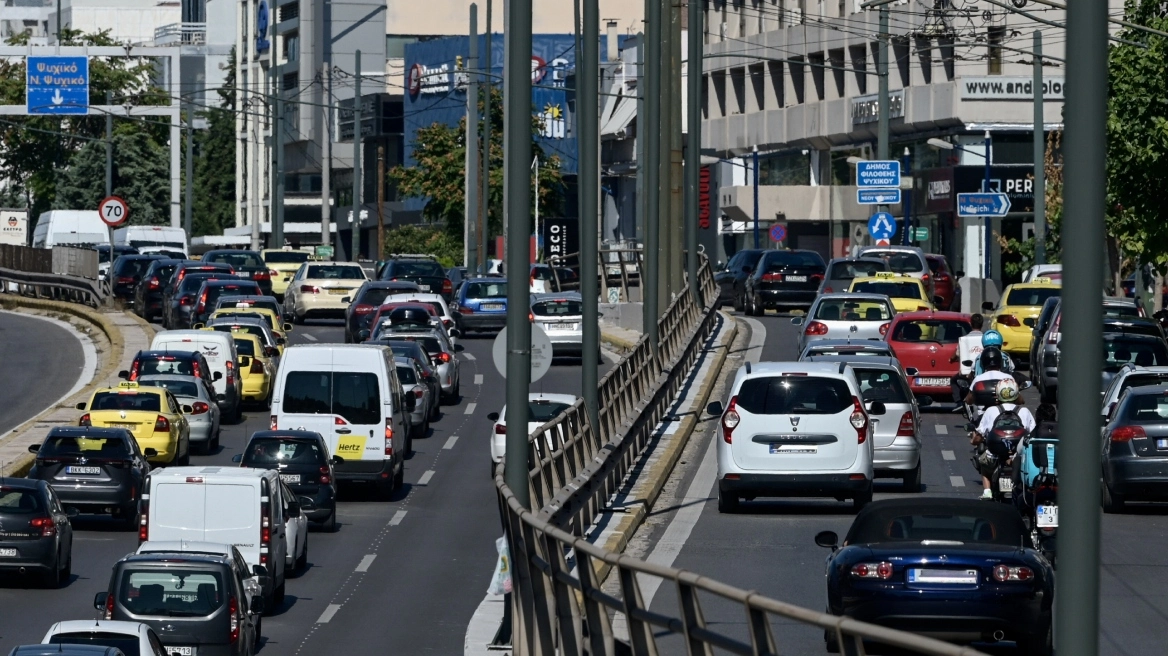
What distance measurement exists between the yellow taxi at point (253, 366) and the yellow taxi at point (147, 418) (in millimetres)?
7209

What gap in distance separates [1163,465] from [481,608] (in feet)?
30.6

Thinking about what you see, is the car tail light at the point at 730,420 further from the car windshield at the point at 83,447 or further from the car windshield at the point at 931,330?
the car windshield at the point at 931,330

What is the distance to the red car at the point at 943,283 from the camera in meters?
51.6

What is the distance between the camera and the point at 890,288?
146ft

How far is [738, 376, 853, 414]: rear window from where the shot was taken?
23781 mm

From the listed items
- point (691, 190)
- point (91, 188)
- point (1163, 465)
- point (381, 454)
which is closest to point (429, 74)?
point (91, 188)

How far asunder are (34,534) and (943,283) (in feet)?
99.1

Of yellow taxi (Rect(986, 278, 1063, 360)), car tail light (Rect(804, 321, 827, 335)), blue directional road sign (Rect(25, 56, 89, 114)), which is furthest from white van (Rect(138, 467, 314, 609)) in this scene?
blue directional road sign (Rect(25, 56, 89, 114))

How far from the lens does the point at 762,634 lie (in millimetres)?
7328

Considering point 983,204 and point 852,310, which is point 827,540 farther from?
point 983,204

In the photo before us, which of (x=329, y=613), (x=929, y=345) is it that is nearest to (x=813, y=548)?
(x=329, y=613)

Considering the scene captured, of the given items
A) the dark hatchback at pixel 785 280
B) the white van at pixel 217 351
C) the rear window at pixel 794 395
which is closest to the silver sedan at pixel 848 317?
the white van at pixel 217 351

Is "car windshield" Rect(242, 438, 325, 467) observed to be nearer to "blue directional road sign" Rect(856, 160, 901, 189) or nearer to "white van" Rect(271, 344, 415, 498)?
"white van" Rect(271, 344, 415, 498)

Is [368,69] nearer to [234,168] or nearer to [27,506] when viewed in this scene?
[234,168]
